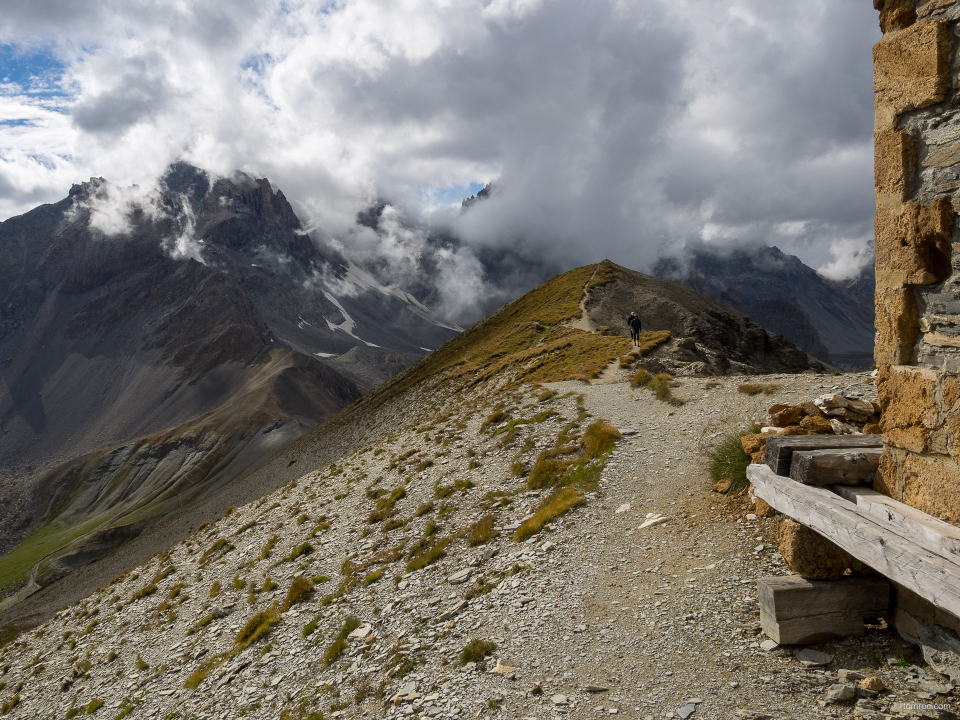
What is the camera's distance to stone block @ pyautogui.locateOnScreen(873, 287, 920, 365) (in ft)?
21.8

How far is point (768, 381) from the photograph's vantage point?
21578 millimetres

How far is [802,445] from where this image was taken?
27.3ft

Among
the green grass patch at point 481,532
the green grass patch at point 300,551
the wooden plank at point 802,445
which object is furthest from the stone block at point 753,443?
the green grass patch at point 300,551

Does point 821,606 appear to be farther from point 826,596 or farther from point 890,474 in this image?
point 890,474

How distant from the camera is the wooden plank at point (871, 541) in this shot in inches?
212

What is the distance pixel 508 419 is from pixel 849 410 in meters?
15.3

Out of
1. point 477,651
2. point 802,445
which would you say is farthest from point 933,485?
point 477,651

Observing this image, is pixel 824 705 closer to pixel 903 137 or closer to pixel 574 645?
pixel 574 645

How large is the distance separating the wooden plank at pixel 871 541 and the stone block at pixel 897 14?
5.59 meters

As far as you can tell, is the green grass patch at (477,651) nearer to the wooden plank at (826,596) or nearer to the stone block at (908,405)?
the wooden plank at (826,596)

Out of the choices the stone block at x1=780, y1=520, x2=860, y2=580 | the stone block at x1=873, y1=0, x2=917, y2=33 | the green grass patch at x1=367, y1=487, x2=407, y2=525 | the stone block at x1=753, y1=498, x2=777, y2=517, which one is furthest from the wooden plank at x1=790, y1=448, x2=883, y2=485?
the green grass patch at x1=367, y1=487, x2=407, y2=525

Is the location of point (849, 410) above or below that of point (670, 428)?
above

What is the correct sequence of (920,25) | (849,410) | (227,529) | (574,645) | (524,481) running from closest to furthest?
(920,25) → (574,645) → (849,410) → (524,481) → (227,529)

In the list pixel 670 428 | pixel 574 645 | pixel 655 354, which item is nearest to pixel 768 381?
pixel 670 428
